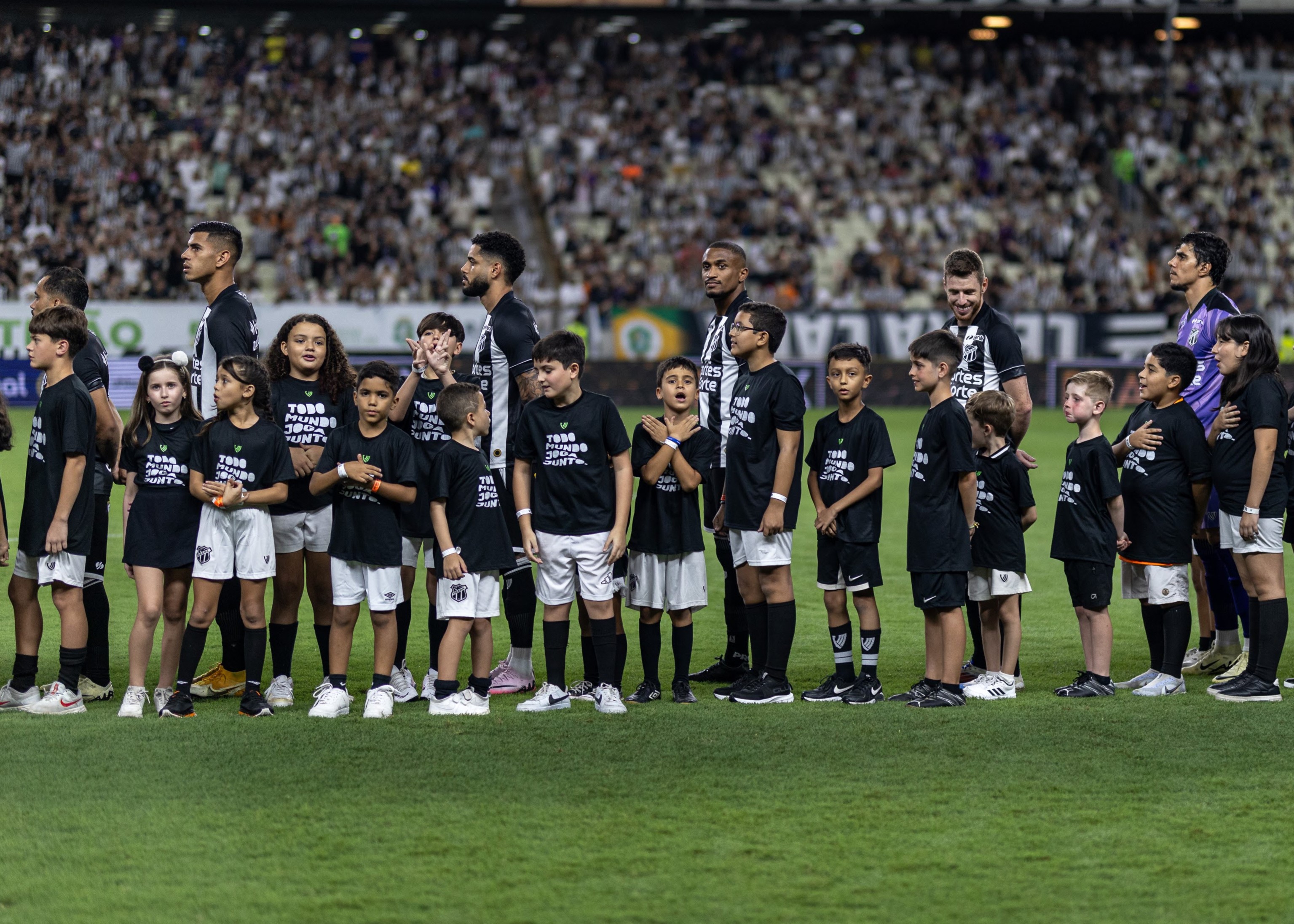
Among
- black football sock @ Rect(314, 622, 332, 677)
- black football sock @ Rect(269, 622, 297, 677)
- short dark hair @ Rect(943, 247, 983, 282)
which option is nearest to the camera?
black football sock @ Rect(269, 622, 297, 677)

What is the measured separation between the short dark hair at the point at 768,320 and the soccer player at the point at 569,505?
2.90ft

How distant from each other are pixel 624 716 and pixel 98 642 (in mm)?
2799

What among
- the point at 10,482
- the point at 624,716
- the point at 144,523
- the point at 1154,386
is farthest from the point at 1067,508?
the point at 10,482

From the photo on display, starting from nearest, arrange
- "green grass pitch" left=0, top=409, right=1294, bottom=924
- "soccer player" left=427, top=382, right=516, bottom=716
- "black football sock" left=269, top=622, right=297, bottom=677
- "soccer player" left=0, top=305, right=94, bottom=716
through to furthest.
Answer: "green grass pitch" left=0, top=409, right=1294, bottom=924 < "soccer player" left=0, top=305, right=94, bottom=716 < "soccer player" left=427, top=382, right=516, bottom=716 < "black football sock" left=269, top=622, right=297, bottom=677

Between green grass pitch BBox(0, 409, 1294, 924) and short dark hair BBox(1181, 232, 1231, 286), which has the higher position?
short dark hair BBox(1181, 232, 1231, 286)

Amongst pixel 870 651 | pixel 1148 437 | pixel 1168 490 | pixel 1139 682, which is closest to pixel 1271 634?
pixel 1139 682

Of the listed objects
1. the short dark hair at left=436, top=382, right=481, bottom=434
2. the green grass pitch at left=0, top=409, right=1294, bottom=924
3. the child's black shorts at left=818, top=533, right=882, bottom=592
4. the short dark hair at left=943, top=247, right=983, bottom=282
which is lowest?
the green grass pitch at left=0, top=409, right=1294, bottom=924

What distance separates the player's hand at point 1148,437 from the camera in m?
7.58

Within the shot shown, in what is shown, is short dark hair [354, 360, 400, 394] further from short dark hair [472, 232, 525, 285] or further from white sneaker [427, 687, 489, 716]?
white sneaker [427, 687, 489, 716]

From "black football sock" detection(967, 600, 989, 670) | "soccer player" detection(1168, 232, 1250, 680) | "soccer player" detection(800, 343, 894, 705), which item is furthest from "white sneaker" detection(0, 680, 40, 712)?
"soccer player" detection(1168, 232, 1250, 680)

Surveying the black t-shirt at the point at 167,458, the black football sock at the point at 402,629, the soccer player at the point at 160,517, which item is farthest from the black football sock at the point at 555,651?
the black t-shirt at the point at 167,458

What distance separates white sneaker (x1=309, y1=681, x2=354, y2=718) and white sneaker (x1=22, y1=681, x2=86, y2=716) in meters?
1.12

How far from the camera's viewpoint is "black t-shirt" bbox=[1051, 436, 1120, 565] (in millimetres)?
7488

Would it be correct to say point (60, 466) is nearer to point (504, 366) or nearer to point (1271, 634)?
point (504, 366)
